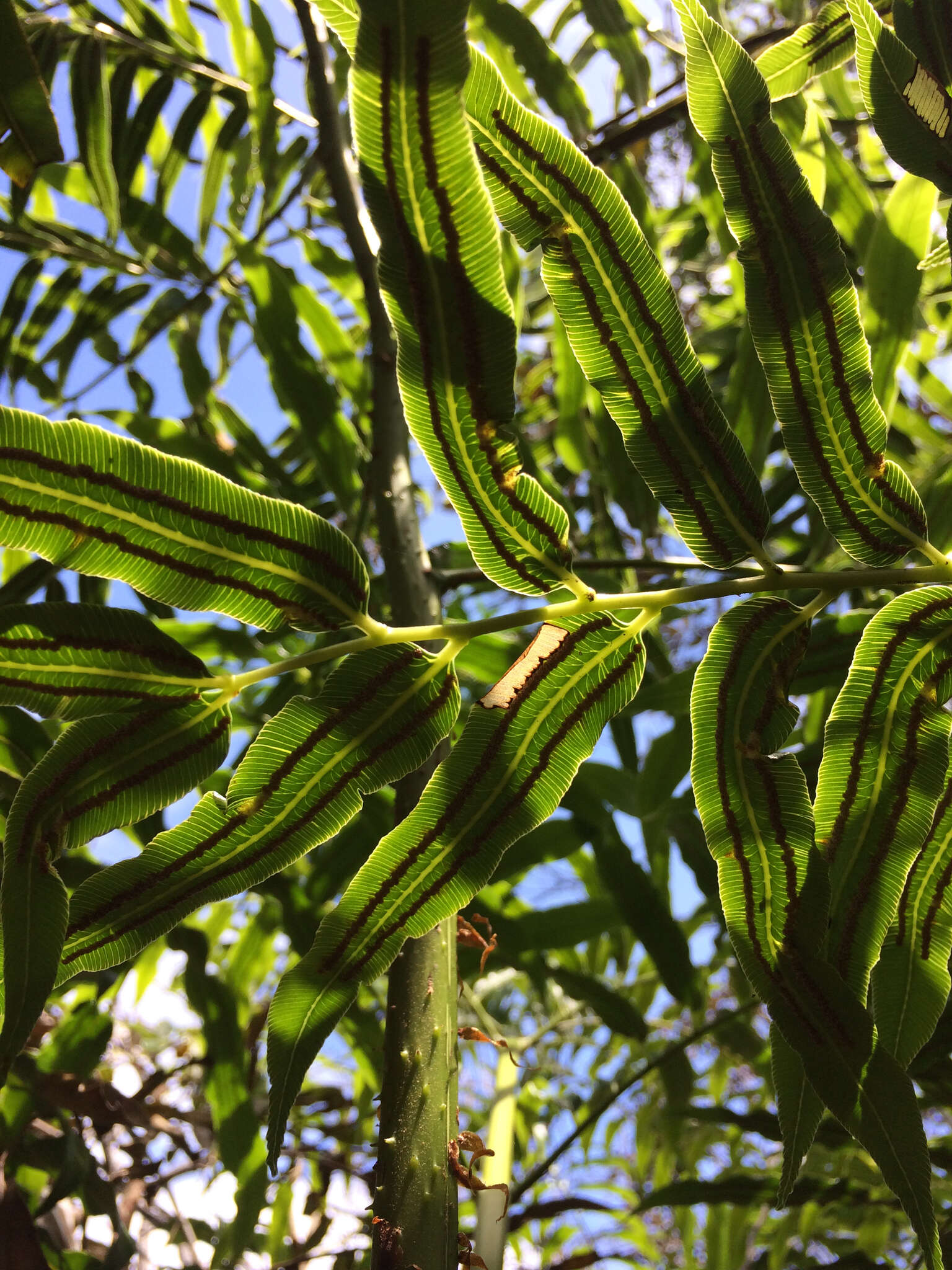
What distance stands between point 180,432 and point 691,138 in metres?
0.91

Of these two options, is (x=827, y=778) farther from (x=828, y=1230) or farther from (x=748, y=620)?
(x=828, y=1230)

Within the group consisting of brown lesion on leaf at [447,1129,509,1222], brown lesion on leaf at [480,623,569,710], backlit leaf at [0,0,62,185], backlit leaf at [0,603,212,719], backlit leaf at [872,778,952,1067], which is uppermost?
backlit leaf at [0,0,62,185]

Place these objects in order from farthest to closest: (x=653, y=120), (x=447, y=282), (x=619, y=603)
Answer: (x=653, y=120) < (x=619, y=603) < (x=447, y=282)

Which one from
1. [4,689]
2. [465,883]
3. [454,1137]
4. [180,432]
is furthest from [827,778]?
[180,432]

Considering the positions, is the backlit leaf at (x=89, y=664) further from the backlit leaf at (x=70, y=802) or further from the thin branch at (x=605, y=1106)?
the thin branch at (x=605, y=1106)

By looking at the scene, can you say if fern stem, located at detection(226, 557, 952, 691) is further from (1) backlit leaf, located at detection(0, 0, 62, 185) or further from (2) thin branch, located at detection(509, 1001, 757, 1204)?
(2) thin branch, located at detection(509, 1001, 757, 1204)

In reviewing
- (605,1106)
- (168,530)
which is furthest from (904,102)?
(605,1106)

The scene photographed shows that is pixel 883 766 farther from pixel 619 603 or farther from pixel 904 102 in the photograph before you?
pixel 904 102

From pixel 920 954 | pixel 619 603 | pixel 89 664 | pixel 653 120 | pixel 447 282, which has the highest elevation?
pixel 653 120

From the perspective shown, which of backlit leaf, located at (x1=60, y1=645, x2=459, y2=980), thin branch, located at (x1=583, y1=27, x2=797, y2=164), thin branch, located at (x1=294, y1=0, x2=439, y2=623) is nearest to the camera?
backlit leaf, located at (x1=60, y1=645, x2=459, y2=980)

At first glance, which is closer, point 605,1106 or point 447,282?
point 447,282

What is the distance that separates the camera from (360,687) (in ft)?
2.21

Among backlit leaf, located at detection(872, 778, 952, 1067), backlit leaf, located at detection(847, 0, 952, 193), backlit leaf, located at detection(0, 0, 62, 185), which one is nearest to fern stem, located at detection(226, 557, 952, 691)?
backlit leaf, located at detection(872, 778, 952, 1067)

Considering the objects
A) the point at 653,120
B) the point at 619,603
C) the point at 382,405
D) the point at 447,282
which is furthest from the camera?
the point at 653,120
